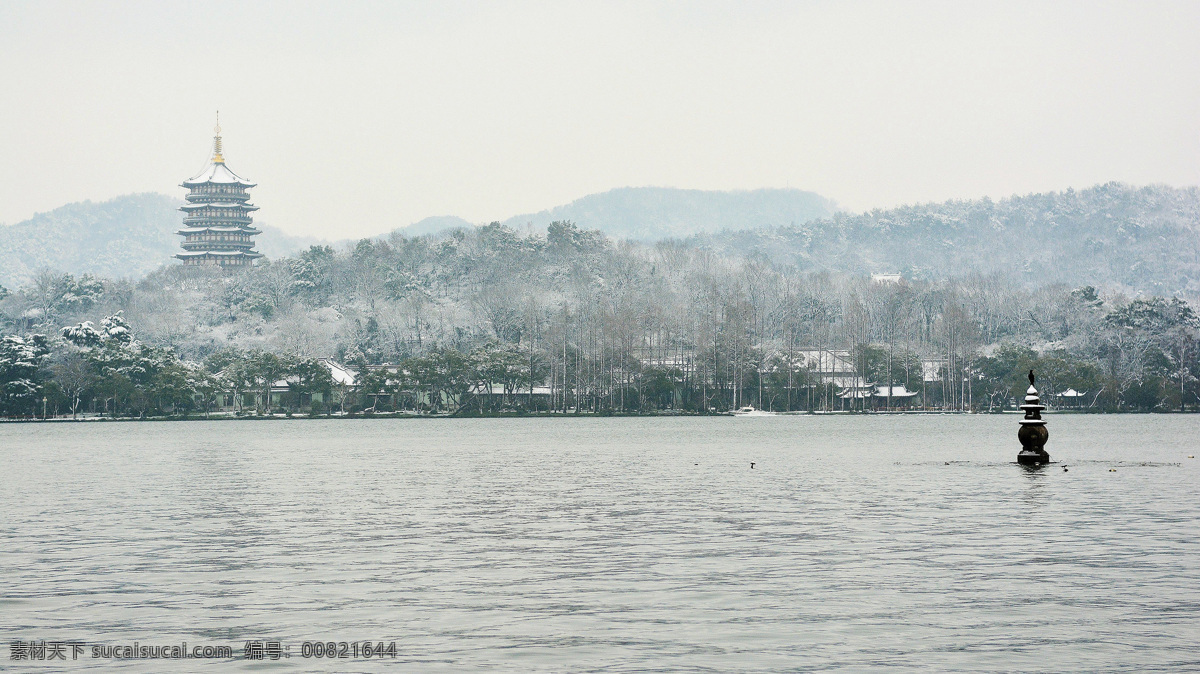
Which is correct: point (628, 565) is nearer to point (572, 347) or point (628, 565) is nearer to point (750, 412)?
point (750, 412)

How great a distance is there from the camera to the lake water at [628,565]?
15461mm

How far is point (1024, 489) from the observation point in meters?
39.2

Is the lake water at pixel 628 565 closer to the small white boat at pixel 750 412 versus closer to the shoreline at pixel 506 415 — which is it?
the shoreline at pixel 506 415

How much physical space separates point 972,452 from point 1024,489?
87.3ft

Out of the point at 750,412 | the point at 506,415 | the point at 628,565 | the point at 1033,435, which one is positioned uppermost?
the point at 750,412

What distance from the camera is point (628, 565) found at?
73.3 ft

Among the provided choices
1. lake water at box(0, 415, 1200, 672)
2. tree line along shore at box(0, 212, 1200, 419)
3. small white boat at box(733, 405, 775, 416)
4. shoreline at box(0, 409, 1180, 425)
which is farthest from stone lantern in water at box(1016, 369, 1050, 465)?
shoreline at box(0, 409, 1180, 425)

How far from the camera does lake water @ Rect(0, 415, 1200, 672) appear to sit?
50.7 ft

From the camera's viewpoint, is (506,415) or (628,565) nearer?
(628,565)

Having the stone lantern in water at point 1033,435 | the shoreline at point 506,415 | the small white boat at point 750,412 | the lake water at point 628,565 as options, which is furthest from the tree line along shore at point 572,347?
the stone lantern in water at point 1033,435

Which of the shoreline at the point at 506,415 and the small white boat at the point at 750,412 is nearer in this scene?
the shoreline at the point at 506,415

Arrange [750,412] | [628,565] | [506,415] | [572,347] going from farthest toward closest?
[572,347], [506,415], [750,412], [628,565]

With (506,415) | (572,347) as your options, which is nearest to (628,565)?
(506,415)

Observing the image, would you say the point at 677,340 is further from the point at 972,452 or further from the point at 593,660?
the point at 593,660
